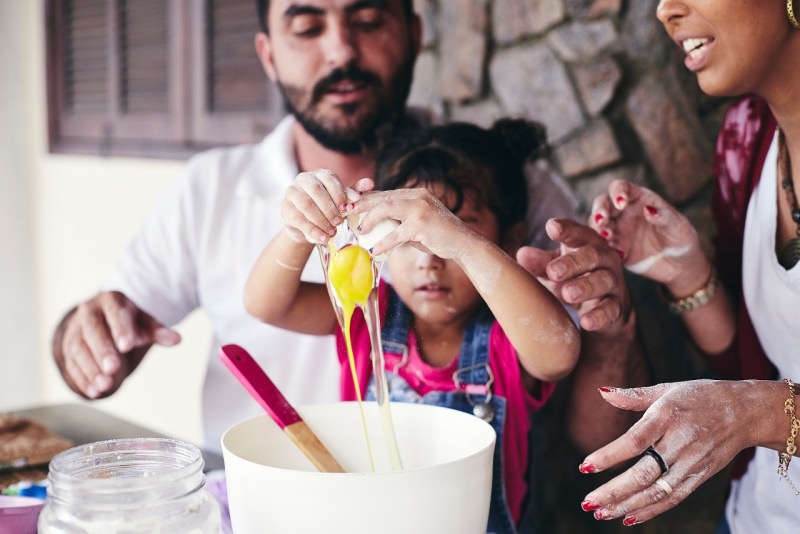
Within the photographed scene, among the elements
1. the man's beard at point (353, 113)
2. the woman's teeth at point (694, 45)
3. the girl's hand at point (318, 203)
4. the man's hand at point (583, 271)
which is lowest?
the man's hand at point (583, 271)

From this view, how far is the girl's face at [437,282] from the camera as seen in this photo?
47.2 inches

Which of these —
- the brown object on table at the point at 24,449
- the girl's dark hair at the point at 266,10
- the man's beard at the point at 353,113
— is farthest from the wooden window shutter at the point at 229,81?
the brown object on table at the point at 24,449

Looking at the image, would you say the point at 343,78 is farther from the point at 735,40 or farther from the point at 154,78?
the point at 154,78

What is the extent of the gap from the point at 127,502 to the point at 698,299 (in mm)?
940

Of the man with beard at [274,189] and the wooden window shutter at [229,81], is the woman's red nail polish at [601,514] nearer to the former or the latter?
the man with beard at [274,189]

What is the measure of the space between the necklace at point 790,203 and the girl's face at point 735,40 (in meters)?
0.12

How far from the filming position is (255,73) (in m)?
2.46

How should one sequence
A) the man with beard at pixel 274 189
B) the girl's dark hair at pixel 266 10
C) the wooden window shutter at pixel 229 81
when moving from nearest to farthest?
the man with beard at pixel 274 189 < the girl's dark hair at pixel 266 10 < the wooden window shutter at pixel 229 81

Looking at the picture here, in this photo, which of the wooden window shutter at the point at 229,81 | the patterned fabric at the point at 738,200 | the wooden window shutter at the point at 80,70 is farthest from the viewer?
the wooden window shutter at the point at 80,70

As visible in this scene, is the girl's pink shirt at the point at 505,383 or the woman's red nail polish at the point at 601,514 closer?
the woman's red nail polish at the point at 601,514

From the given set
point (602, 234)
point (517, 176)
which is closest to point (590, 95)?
point (517, 176)

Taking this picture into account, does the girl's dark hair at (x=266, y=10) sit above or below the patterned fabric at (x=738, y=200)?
above

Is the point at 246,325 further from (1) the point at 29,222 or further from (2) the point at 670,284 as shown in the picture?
(1) the point at 29,222

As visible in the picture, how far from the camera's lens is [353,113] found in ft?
5.45
